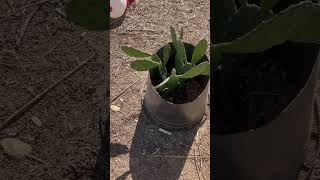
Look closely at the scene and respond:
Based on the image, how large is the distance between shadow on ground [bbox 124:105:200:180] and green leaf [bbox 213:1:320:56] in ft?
0.61

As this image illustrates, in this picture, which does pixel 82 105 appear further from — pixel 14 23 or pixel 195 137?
pixel 195 137

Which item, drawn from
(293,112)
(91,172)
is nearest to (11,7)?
(91,172)

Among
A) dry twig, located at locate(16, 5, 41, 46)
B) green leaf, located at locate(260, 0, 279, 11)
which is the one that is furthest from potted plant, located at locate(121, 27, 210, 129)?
dry twig, located at locate(16, 5, 41, 46)

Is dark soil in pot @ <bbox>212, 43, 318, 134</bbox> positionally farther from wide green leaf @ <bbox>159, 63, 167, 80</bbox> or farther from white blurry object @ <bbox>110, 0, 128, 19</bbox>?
white blurry object @ <bbox>110, 0, 128, 19</bbox>

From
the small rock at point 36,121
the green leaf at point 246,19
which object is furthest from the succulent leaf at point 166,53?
the small rock at point 36,121

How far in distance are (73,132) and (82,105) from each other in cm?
6

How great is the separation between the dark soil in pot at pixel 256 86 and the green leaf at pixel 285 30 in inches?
6.0

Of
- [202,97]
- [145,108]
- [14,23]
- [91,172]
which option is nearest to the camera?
[202,97]

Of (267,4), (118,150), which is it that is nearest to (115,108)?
Result: (118,150)

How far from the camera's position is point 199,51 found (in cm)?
106

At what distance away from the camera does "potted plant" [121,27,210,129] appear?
Result: 3.47 ft

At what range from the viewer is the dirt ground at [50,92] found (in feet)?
4.54

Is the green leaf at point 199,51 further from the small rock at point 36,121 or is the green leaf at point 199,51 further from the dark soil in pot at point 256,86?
the small rock at point 36,121

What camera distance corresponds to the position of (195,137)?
1.17 m
